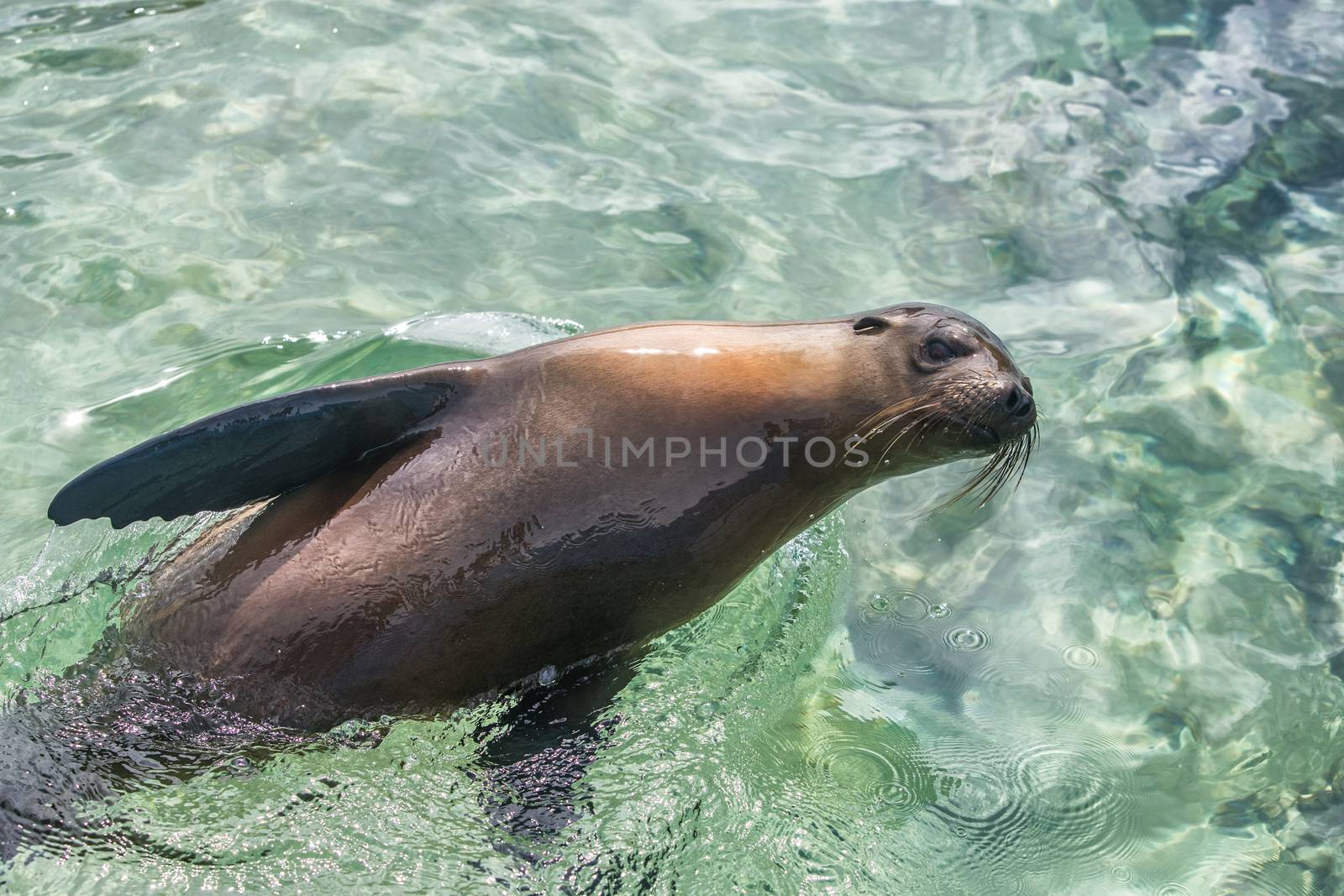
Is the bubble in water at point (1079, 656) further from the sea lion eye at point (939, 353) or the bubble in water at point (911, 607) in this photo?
the sea lion eye at point (939, 353)

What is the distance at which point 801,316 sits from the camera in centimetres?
636

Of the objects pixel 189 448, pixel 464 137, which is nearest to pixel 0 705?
pixel 189 448

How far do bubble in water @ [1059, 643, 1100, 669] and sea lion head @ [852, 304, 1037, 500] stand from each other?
141cm

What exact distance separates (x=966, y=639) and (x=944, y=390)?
1.64 m

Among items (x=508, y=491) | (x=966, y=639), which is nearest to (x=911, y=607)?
(x=966, y=639)

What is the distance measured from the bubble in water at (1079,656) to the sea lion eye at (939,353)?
1758 mm

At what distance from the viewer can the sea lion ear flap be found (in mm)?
3852

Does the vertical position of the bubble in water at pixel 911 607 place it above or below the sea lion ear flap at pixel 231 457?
below

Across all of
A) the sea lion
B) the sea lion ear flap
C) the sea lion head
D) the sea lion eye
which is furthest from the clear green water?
the sea lion eye

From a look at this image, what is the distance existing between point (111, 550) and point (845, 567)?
2757 mm

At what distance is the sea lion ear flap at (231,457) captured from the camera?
12.6ft

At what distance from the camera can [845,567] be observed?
5.42m

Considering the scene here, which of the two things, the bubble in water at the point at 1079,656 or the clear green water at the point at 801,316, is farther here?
the bubble in water at the point at 1079,656

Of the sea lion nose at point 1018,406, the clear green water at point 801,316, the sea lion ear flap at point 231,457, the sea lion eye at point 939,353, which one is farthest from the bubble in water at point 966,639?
the sea lion ear flap at point 231,457
